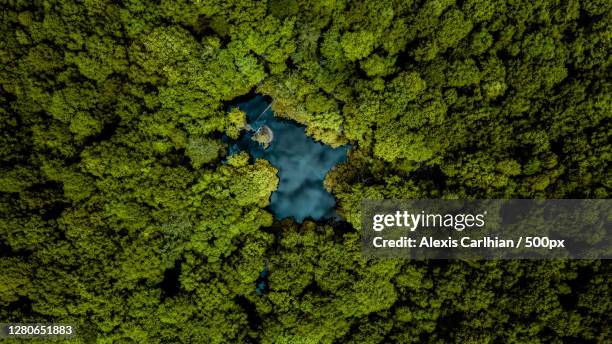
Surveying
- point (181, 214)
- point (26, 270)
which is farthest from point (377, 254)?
point (26, 270)

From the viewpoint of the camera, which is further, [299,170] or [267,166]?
[299,170]

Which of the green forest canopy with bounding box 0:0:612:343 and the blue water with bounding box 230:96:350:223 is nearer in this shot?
the green forest canopy with bounding box 0:0:612:343

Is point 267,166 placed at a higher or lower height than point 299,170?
lower

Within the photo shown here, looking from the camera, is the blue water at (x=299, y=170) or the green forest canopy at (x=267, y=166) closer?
the green forest canopy at (x=267, y=166)
